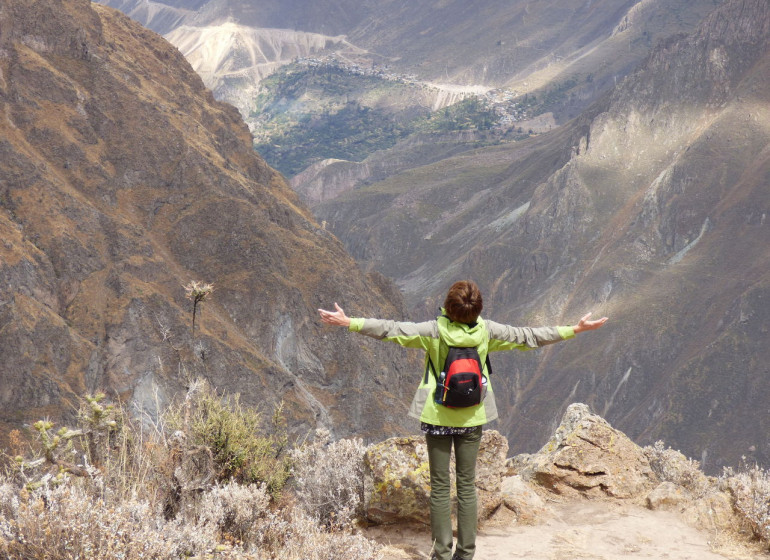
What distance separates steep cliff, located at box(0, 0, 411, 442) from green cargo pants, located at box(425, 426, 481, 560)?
107ft

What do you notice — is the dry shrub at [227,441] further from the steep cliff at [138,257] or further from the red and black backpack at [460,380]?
the steep cliff at [138,257]

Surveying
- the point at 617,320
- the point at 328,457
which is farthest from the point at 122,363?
the point at 617,320

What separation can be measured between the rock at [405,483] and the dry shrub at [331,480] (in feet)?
0.63

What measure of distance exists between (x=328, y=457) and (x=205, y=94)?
7285cm

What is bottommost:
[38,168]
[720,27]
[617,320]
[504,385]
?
[504,385]

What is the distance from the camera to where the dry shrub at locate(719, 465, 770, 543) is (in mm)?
10172

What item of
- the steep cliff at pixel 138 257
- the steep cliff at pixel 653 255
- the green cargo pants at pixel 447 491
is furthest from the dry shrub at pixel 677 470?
the steep cliff at pixel 653 255

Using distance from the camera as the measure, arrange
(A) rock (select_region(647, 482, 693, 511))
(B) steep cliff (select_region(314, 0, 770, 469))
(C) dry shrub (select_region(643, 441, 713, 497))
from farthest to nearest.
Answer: (B) steep cliff (select_region(314, 0, 770, 469)), (C) dry shrub (select_region(643, 441, 713, 497)), (A) rock (select_region(647, 482, 693, 511))

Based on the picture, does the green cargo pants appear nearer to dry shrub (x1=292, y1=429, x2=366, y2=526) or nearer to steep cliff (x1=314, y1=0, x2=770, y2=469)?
dry shrub (x1=292, y1=429, x2=366, y2=526)

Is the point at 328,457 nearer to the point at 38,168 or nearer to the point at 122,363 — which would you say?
the point at 122,363

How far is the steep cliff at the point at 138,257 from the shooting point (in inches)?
1657

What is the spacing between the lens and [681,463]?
14336mm

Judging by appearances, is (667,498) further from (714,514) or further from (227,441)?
(227,441)

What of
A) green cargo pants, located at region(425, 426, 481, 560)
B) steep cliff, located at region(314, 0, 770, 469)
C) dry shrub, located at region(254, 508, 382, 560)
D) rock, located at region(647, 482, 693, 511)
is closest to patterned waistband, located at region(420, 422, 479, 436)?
green cargo pants, located at region(425, 426, 481, 560)
